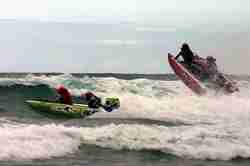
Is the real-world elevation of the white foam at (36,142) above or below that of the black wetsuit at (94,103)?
below

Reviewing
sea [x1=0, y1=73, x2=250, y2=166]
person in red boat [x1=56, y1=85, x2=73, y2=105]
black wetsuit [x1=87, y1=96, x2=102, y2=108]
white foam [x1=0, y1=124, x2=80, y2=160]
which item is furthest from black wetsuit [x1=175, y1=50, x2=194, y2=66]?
white foam [x1=0, y1=124, x2=80, y2=160]

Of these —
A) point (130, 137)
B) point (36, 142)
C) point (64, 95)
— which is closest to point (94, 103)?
point (64, 95)

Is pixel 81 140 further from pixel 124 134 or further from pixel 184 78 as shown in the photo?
pixel 184 78

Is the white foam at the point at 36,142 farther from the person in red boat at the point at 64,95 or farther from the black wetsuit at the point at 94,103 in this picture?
the black wetsuit at the point at 94,103

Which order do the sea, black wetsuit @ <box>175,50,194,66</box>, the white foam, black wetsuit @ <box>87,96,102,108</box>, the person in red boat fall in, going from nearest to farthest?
the white foam < the sea < the person in red boat < black wetsuit @ <box>87,96,102,108</box> < black wetsuit @ <box>175,50,194,66</box>

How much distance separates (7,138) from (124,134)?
367 cm

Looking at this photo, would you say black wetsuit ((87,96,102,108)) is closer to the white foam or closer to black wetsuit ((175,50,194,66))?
the white foam

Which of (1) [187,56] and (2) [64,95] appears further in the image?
(1) [187,56]

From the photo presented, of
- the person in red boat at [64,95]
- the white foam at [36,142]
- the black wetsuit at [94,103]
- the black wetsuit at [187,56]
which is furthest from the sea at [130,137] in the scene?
the black wetsuit at [187,56]

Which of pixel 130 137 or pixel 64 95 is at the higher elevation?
pixel 64 95

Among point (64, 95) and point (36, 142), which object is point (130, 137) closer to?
point (36, 142)

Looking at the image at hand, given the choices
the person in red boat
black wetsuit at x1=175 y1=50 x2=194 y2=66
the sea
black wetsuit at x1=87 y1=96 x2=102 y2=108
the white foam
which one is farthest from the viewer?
black wetsuit at x1=175 y1=50 x2=194 y2=66

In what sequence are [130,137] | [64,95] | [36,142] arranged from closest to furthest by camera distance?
1. [36,142]
2. [130,137]
3. [64,95]

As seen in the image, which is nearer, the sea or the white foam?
the white foam
